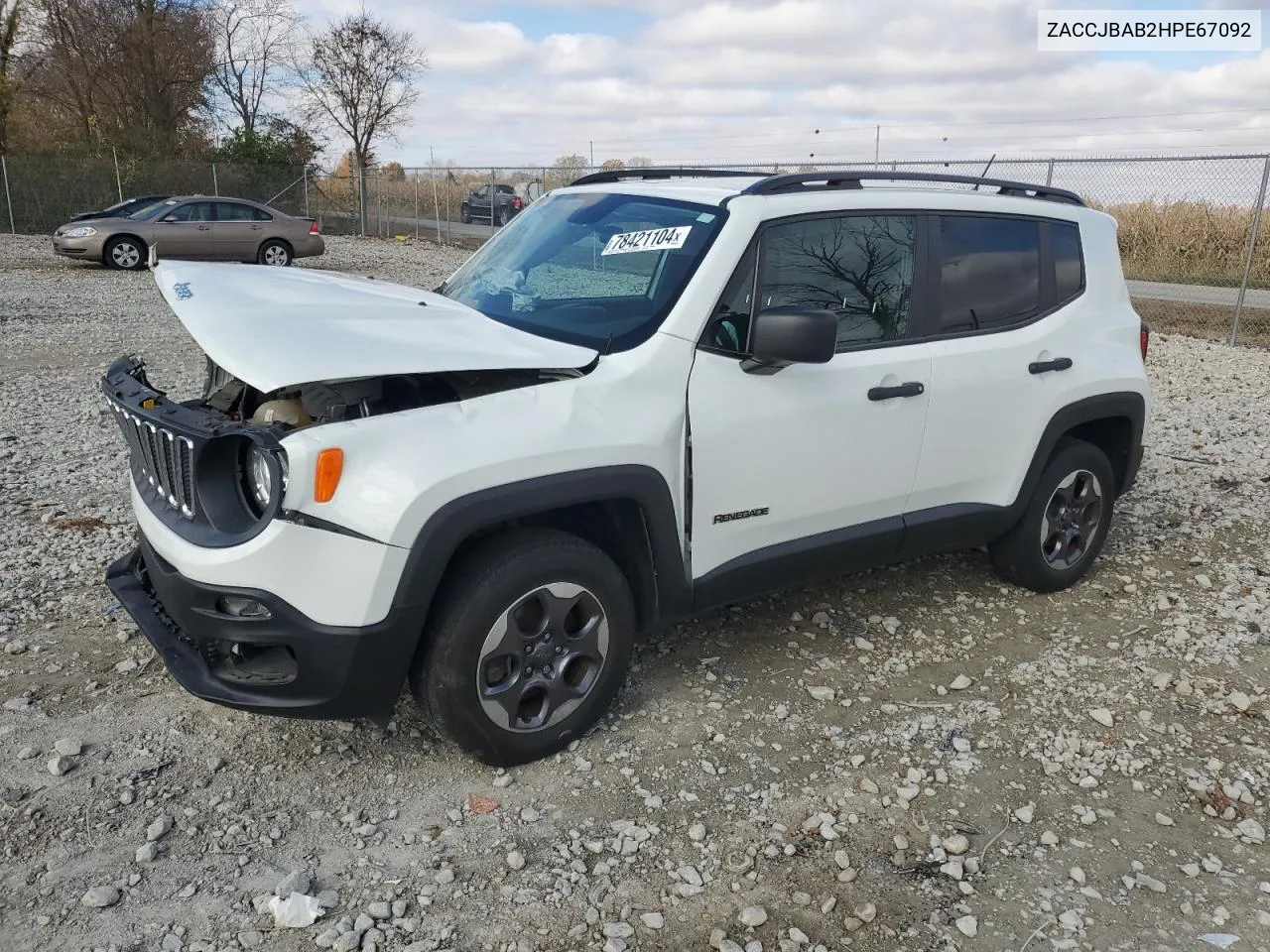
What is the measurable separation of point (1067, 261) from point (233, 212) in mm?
17056

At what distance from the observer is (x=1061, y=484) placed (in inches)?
182

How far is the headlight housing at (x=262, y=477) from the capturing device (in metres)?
2.70

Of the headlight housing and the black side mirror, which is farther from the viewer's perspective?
the black side mirror

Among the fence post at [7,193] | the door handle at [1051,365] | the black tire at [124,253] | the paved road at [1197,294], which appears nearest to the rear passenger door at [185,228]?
the black tire at [124,253]

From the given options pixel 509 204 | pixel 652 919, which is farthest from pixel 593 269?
pixel 509 204

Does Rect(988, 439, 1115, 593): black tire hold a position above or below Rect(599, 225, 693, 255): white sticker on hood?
below

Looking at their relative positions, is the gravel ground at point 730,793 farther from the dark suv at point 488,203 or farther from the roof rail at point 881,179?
the dark suv at point 488,203

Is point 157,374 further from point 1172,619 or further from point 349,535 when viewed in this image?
point 1172,619

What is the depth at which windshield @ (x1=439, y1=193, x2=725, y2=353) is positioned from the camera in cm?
345

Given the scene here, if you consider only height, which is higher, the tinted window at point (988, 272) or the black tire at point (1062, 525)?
the tinted window at point (988, 272)

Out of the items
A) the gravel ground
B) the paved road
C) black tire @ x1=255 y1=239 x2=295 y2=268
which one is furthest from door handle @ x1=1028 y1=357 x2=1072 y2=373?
black tire @ x1=255 y1=239 x2=295 y2=268

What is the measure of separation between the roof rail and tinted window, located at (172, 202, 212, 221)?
16.8 meters

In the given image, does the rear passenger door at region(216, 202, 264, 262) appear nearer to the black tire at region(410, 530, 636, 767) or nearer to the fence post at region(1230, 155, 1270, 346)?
the fence post at region(1230, 155, 1270, 346)

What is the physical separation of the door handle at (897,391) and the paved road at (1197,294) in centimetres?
1330
